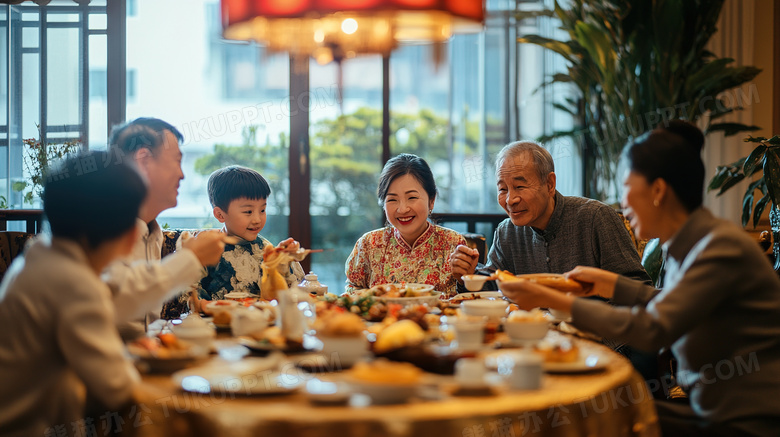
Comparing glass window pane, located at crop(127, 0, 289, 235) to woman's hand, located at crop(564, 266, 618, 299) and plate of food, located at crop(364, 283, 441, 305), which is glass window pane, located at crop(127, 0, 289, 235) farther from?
woman's hand, located at crop(564, 266, 618, 299)

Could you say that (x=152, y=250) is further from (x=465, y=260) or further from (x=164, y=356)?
(x=465, y=260)

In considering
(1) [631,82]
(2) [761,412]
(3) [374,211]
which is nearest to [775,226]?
(1) [631,82]

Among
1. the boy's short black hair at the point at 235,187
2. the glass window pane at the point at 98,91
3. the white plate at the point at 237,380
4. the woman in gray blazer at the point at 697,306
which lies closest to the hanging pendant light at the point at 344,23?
the woman in gray blazer at the point at 697,306

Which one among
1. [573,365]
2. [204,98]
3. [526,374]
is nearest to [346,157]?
[204,98]

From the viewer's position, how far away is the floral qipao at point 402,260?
9.83ft

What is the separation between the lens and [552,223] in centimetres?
283

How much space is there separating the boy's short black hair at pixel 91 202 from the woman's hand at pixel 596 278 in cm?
123

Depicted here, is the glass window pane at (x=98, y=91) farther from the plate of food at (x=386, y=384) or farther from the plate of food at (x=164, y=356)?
the plate of food at (x=386, y=384)

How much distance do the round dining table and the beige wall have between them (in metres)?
3.84

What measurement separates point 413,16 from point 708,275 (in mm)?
1041

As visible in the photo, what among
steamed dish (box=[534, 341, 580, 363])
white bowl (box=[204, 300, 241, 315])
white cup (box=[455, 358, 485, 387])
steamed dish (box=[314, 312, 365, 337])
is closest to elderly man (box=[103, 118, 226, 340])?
Answer: white bowl (box=[204, 300, 241, 315])

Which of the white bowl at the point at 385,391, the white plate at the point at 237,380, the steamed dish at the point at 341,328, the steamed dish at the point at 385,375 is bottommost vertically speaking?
the white plate at the point at 237,380

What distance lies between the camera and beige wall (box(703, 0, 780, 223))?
475cm

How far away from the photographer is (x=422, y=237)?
10.1 ft
